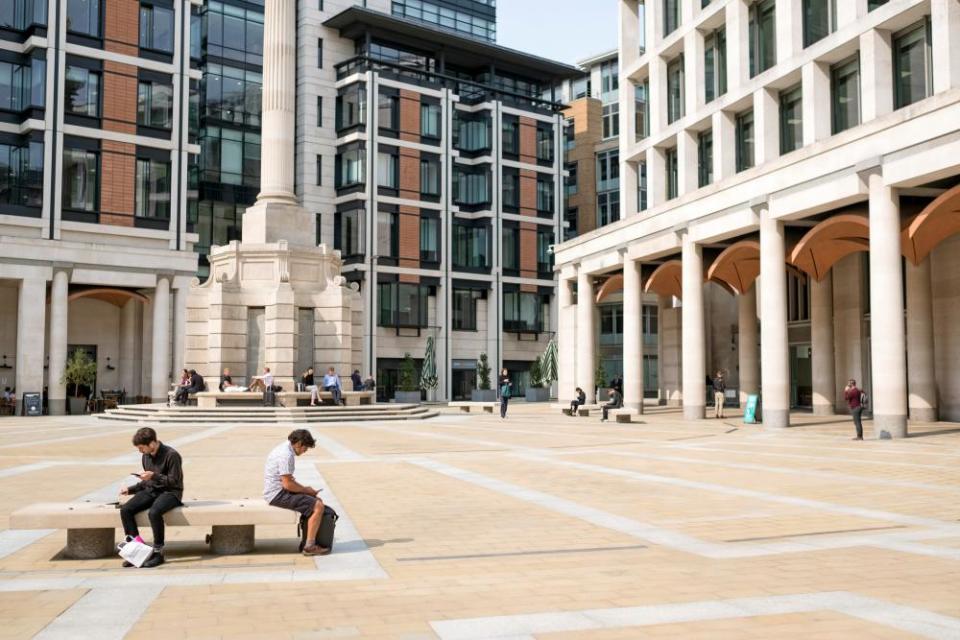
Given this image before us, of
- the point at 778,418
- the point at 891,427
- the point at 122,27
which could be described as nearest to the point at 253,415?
the point at 778,418

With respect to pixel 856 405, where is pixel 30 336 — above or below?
above

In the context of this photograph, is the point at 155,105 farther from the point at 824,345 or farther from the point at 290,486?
the point at 290,486

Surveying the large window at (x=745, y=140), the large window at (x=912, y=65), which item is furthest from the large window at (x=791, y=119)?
the large window at (x=912, y=65)

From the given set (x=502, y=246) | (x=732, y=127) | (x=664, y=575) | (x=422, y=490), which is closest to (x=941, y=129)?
(x=732, y=127)

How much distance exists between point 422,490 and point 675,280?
32602mm

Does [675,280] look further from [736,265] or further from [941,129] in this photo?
[941,129]

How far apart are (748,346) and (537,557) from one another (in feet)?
117

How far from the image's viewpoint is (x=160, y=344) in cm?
5047

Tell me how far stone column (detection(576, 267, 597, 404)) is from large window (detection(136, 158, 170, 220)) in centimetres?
2450

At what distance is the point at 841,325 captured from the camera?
125 feet

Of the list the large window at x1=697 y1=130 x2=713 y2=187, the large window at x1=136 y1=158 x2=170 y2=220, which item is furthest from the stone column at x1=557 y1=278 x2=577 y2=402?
the large window at x1=136 y1=158 x2=170 y2=220

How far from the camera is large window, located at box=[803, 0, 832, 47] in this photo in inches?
1228

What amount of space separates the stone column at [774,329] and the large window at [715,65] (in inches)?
329

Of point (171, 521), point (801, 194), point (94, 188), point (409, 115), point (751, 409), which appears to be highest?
point (409, 115)
